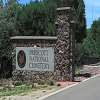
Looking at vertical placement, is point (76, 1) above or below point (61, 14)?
above

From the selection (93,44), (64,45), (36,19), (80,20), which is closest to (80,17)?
(80,20)

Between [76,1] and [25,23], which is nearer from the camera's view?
[25,23]

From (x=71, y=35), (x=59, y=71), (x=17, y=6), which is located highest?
(x=17, y=6)

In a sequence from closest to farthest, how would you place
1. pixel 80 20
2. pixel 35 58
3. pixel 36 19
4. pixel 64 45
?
pixel 64 45, pixel 35 58, pixel 36 19, pixel 80 20

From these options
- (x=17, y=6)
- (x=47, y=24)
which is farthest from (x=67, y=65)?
(x=17, y=6)

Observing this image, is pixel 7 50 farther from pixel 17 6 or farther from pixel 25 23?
pixel 17 6

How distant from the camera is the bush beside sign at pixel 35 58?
88.3 feet

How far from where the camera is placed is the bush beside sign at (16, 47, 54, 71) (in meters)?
26.9

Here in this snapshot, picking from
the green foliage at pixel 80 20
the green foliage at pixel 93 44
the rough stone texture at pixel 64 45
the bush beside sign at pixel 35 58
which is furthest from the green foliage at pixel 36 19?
the green foliage at pixel 93 44

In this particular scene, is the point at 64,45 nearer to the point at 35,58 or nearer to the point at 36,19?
the point at 35,58

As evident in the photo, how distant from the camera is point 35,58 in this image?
2720cm

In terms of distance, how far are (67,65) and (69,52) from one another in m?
0.84

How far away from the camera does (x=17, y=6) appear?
164 ft

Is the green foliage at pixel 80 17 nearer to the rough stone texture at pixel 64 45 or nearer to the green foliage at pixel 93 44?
the green foliage at pixel 93 44
